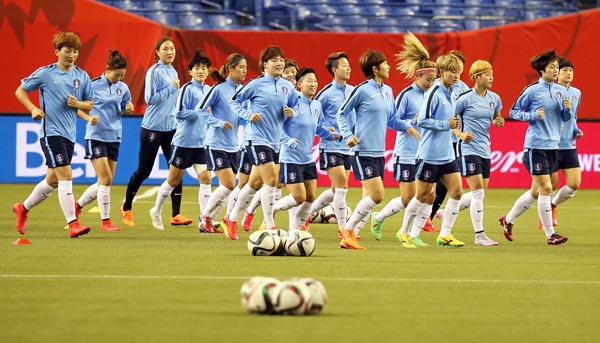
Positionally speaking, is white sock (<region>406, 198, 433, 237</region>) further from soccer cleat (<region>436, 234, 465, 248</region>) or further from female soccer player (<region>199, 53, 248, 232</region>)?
female soccer player (<region>199, 53, 248, 232</region>)

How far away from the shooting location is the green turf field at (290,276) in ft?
23.2

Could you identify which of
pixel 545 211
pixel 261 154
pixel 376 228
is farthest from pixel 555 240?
pixel 261 154

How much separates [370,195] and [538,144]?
237 cm

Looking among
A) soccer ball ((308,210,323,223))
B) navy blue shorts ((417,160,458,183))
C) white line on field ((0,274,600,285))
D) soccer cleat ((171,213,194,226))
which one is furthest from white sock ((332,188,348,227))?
white line on field ((0,274,600,285))

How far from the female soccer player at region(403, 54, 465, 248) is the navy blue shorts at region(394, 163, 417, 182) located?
0.69 meters

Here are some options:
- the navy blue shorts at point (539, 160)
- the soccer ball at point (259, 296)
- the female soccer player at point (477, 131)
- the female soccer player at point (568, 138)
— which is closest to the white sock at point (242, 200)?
the female soccer player at point (477, 131)

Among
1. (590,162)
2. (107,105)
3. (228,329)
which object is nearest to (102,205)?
(107,105)

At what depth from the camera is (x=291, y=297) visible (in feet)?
24.7

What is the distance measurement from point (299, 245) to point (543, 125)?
150 inches

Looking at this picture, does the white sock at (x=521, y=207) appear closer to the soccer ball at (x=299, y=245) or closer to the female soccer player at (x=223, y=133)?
the female soccer player at (x=223, y=133)

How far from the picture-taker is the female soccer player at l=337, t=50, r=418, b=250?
41.6ft

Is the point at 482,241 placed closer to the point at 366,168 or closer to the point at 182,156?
the point at 366,168

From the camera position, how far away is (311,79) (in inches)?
564

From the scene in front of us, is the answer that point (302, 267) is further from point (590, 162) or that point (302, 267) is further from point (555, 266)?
point (590, 162)
